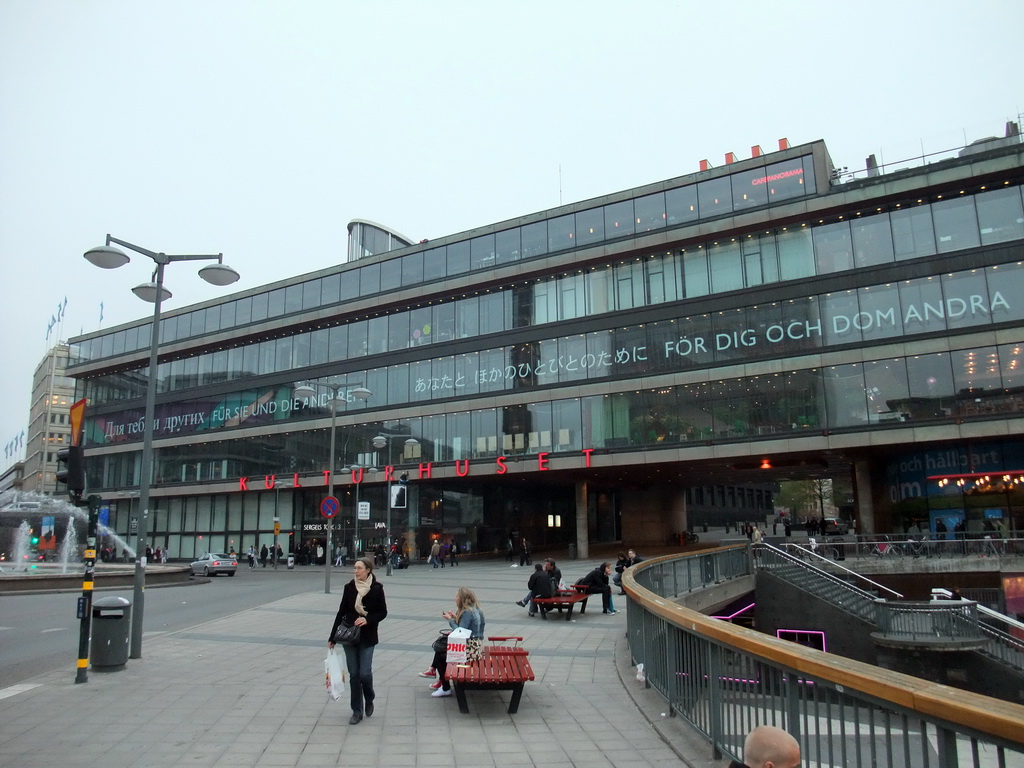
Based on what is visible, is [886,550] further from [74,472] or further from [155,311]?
[74,472]

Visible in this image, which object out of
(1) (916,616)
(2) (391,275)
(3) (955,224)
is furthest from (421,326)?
(1) (916,616)

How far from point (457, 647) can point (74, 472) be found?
6007mm

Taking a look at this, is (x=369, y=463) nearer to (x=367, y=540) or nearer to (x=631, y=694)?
(x=367, y=540)

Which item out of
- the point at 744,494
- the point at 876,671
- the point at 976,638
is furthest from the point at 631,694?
the point at 744,494

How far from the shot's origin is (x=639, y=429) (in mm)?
40219

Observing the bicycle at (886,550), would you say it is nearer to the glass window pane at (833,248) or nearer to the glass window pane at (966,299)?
the glass window pane at (966,299)

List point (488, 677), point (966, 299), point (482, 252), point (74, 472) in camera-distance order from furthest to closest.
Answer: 1. point (482, 252)
2. point (966, 299)
3. point (74, 472)
4. point (488, 677)

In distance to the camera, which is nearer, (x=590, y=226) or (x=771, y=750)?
(x=771, y=750)

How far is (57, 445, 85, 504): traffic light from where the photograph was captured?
10328 mm

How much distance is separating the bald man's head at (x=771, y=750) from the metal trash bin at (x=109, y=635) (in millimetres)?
9703

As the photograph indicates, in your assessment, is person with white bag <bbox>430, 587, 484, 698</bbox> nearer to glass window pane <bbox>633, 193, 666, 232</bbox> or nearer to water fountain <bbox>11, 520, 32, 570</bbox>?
glass window pane <bbox>633, 193, 666, 232</bbox>

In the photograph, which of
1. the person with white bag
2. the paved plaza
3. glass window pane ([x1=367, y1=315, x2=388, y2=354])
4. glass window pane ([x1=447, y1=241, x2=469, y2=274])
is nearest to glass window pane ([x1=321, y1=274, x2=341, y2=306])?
glass window pane ([x1=367, y1=315, x2=388, y2=354])

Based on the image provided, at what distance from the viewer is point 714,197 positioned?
130ft

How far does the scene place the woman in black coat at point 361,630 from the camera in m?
7.92
